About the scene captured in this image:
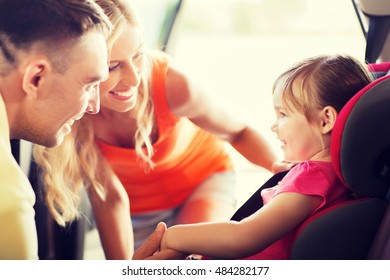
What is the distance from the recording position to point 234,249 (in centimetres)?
129

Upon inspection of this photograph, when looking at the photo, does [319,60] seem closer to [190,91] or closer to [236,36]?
[236,36]

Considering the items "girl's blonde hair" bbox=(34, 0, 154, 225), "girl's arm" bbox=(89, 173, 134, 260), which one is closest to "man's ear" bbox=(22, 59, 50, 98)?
"girl's blonde hair" bbox=(34, 0, 154, 225)

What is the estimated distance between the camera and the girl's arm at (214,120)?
1.45 m

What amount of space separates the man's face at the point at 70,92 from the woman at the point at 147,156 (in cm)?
3

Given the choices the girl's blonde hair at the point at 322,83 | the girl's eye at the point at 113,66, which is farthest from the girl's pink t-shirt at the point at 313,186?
the girl's eye at the point at 113,66

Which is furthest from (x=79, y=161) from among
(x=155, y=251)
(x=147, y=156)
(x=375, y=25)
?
(x=375, y=25)

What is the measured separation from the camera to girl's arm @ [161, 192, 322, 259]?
1.26 metres

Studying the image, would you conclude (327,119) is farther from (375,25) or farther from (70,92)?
(70,92)

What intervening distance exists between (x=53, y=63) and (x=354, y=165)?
689mm

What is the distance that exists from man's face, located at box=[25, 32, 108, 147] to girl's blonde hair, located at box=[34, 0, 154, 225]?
0.10 ft

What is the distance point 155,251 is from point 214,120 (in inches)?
13.9

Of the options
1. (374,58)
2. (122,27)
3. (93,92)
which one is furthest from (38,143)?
(374,58)

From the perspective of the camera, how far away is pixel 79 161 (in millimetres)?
1436

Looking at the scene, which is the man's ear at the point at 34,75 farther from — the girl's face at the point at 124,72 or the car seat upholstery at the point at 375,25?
the car seat upholstery at the point at 375,25
